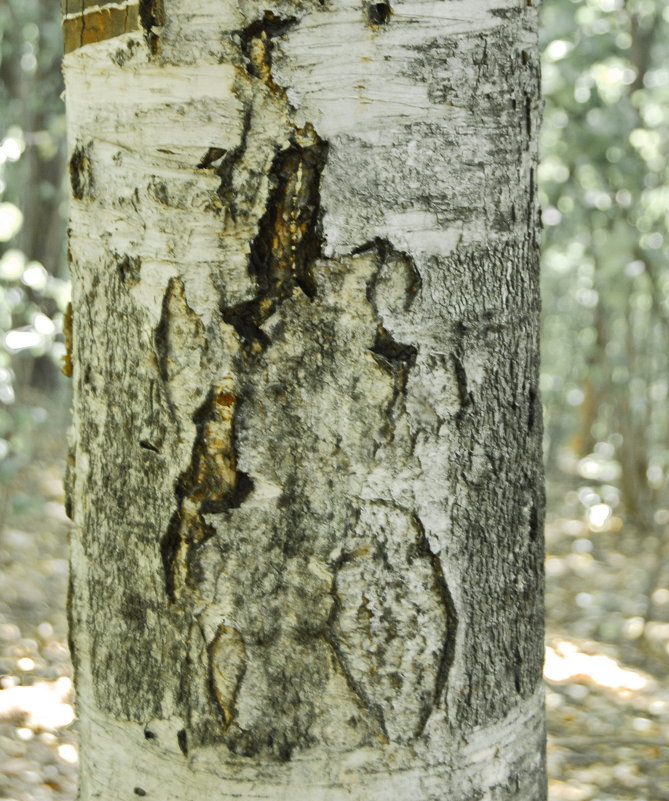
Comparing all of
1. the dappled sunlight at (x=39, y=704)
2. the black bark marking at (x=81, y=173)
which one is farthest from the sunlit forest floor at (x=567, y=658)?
the black bark marking at (x=81, y=173)

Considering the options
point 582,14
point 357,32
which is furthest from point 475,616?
point 582,14

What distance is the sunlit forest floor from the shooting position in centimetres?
334

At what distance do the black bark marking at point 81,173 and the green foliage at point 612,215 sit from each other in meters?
4.40

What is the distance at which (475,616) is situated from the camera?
2.98 feet

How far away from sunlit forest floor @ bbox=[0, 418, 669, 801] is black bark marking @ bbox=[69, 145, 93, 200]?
2.54 metres

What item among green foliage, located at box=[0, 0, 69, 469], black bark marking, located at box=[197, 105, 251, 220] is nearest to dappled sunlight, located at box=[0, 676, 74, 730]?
green foliage, located at box=[0, 0, 69, 469]

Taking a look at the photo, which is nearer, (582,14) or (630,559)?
(582,14)

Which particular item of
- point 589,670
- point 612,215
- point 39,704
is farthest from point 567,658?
point 612,215

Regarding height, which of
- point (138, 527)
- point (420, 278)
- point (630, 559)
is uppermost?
point (420, 278)

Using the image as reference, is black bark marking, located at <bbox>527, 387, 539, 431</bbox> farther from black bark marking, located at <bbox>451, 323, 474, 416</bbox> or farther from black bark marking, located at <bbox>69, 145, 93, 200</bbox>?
black bark marking, located at <bbox>69, 145, 93, 200</bbox>

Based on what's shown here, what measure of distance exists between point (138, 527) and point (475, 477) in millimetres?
337

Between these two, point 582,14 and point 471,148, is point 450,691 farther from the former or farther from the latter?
point 582,14

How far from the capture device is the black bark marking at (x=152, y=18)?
84 cm

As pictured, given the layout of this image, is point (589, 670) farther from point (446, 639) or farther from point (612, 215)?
point (446, 639)
